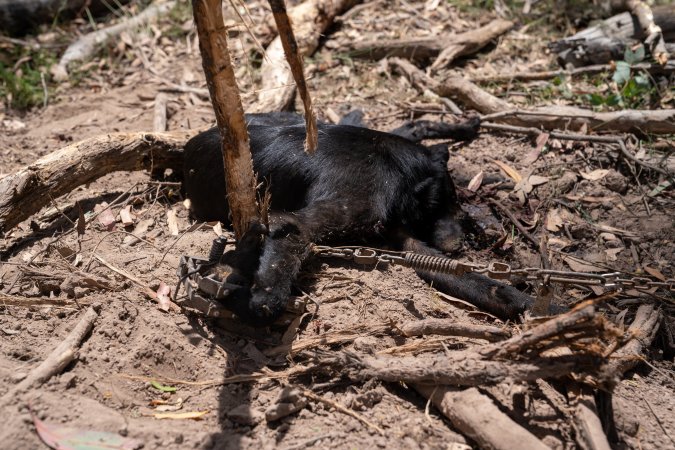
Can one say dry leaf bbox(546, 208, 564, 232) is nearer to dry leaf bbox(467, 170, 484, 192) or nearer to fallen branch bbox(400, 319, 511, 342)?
dry leaf bbox(467, 170, 484, 192)

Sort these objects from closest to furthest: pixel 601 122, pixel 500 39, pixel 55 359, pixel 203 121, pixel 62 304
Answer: pixel 55 359 → pixel 62 304 → pixel 601 122 → pixel 203 121 → pixel 500 39

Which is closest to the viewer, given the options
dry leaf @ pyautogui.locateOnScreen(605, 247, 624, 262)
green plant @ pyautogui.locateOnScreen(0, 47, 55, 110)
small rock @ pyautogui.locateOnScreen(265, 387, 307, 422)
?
small rock @ pyautogui.locateOnScreen(265, 387, 307, 422)

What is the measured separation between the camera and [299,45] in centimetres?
696

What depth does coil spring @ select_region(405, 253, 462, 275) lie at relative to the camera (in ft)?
11.8

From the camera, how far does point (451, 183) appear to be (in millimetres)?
5098

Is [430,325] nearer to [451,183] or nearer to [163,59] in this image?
[451,183]

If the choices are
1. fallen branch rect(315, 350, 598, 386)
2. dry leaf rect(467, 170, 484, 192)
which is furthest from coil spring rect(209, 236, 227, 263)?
dry leaf rect(467, 170, 484, 192)

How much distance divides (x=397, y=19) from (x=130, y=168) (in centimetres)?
443

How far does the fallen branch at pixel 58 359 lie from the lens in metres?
2.95

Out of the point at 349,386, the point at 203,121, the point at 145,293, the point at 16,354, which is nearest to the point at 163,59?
the point at 203,121

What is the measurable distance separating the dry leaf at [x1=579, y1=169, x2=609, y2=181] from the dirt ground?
0.08 ft

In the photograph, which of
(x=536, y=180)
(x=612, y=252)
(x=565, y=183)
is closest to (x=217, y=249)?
(x=612, y=252)

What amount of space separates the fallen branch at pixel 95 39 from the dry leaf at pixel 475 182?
5.02 meters

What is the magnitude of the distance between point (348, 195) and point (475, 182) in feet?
5.38
